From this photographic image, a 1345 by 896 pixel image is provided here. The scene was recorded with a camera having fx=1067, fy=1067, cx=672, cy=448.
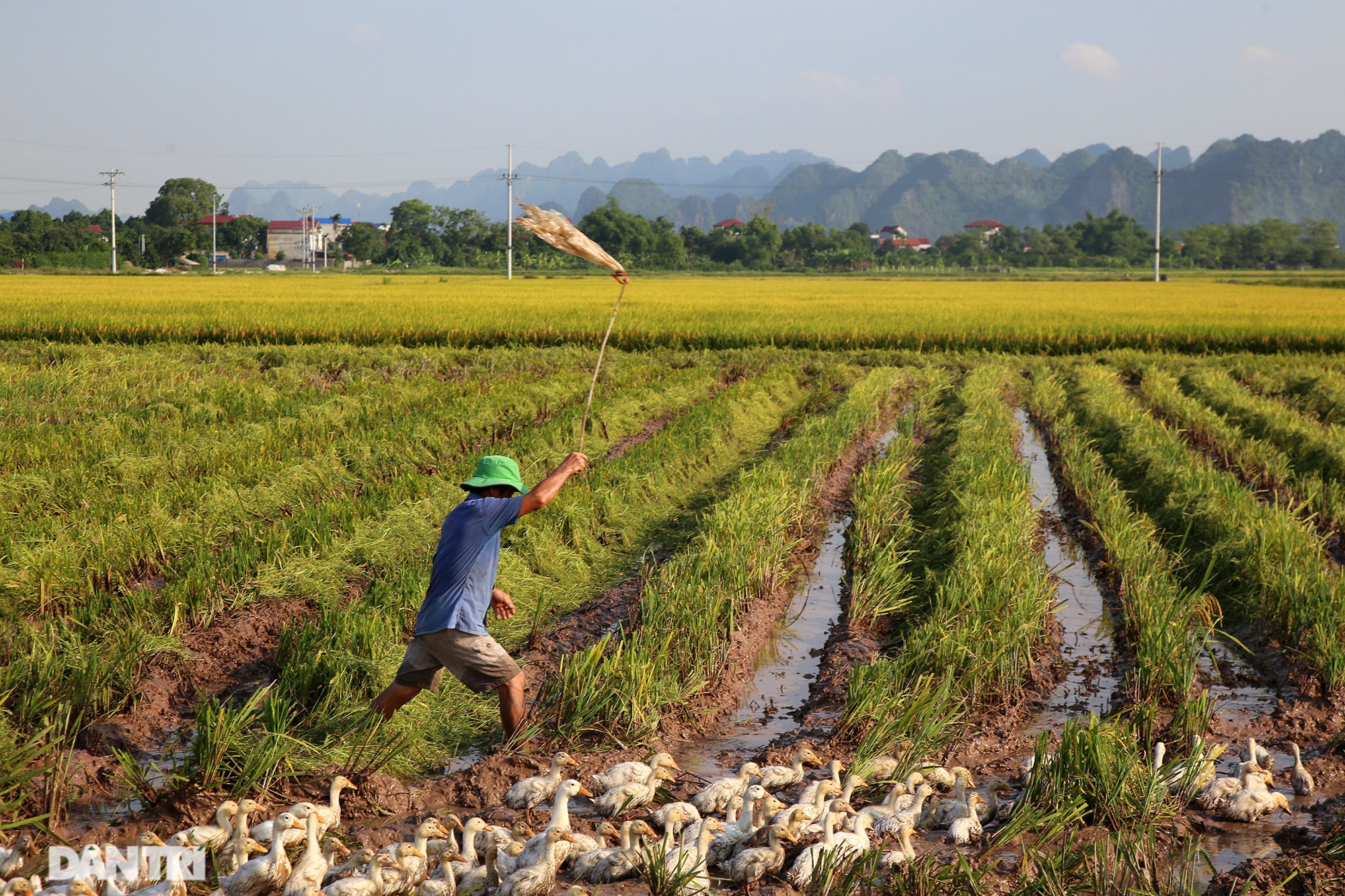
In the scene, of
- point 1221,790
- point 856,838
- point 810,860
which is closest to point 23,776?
point 810,860

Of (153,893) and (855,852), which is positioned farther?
(855,852)

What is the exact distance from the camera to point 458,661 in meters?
4.10

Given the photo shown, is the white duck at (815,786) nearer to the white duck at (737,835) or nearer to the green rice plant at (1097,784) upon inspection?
the white duck at (737,835)

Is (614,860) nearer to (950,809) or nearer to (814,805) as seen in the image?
(814,805)

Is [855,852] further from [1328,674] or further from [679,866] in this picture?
[1328,674]

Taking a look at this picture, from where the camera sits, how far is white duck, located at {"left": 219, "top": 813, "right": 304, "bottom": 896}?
10.4 feet

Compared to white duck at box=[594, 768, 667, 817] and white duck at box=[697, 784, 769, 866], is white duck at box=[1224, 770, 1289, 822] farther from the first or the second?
white duck at box=[594, 768, 667, 817]

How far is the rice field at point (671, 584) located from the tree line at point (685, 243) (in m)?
65.0

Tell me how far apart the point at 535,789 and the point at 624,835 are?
0.54 meters

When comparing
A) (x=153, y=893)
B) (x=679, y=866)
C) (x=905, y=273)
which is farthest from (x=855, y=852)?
(x=905, y=273)

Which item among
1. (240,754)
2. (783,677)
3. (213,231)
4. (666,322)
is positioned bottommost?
(783,677)

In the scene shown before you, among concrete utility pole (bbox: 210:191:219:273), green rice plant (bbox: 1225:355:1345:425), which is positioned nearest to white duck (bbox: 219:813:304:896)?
green rice plant (bbox: 1225:355:1345:425)

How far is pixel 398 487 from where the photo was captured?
774cm

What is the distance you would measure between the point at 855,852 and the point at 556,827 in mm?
949
